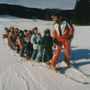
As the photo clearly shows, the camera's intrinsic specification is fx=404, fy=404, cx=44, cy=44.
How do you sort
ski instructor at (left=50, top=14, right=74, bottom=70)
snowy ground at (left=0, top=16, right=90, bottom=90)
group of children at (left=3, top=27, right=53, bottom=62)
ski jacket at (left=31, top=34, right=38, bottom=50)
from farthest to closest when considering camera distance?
ski jacket at (left=31, top=34, right=38, bottom=50), group of children at (left=3, top=27, right=53, bottom=62), ski instructor at (left=50, top=14, right=74, bottom=70), snowy ground at (left=0, top=16, right=90, bottom=90)

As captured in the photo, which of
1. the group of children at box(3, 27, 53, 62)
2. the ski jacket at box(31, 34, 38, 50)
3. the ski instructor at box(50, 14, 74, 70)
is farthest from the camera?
the ski jacket at box(31, 34, 38, 50)

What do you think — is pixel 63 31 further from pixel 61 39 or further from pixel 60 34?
pixel 61 39

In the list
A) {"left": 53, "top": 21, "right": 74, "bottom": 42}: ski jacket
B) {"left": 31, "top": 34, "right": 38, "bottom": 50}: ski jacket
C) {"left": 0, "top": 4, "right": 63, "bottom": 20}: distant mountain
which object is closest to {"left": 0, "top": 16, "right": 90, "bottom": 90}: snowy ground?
{"left": 31, "top": 34, "right": 38, "bottom": 50}: ski jacket

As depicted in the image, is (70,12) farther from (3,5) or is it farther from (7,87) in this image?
(7,87)

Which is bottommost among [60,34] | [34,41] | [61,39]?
[34,41]

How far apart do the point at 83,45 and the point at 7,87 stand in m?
8.44

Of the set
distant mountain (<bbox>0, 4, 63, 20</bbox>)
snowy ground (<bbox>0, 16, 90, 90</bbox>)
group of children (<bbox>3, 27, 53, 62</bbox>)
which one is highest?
group of children (<bbox>3, 27, 53, 62</bbox>)

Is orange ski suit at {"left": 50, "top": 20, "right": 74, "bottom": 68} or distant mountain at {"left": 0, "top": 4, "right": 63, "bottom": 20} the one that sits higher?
orange ski suit at {"left": 50, "top": 20, "right": 74, "bottom": 68}

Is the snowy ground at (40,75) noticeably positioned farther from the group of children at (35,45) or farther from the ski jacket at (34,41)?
the ski jacket at (34,41)

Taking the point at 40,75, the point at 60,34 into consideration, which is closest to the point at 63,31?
the point at 60,34

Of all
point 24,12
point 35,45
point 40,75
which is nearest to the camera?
point 40,75

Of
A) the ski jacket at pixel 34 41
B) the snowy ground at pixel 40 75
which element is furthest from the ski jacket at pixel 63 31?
the ski jacket at pixel 34 41

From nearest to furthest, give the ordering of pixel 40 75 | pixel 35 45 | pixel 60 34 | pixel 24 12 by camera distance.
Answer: pixel 40 75 → pixel 60 34 → pixel 35 45 → pixel 24 12

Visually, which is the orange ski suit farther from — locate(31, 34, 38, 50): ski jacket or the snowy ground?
locate(31, 34, 38, 50): ski jacket
